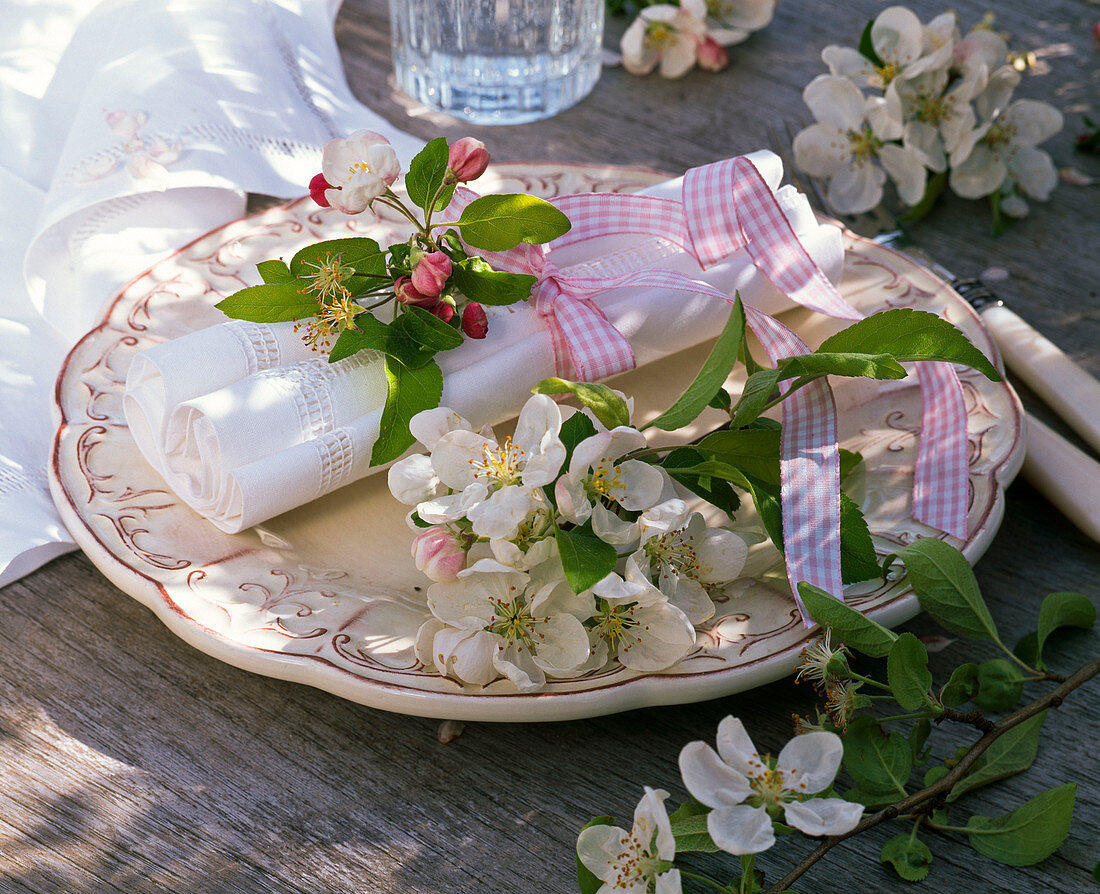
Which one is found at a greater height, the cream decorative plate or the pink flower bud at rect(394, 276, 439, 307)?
the pink flower bud at rect(394, 276, 439, 307)

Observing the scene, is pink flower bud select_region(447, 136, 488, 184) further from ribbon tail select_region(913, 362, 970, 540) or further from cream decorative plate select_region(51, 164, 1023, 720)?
ribbon tail select_region(913, 362, 970, 540)

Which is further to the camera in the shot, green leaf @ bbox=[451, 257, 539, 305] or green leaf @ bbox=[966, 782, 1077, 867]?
green leaf @ bbox=[451, 257, 539, 305]

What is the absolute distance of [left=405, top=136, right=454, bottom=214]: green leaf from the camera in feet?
2.14

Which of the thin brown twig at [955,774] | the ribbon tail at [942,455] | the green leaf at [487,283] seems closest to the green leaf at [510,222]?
the green leaf at [487,283]

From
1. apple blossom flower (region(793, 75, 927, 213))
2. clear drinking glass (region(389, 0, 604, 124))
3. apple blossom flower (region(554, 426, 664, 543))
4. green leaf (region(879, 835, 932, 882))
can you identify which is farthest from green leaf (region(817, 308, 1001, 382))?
clear drinking glass (region(389, 0, 604, 124))

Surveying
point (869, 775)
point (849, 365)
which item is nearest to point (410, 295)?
point (849, 365)

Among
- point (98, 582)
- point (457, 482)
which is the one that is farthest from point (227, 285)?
point (457, 482)

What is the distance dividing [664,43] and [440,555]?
845 millimetres

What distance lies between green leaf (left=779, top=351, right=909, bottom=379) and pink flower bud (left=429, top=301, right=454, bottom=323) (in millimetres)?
218

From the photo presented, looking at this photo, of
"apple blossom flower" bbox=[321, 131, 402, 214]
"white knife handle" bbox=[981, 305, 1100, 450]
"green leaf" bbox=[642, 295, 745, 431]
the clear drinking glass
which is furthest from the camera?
the clear drinking glass

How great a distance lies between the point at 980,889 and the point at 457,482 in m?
0.31

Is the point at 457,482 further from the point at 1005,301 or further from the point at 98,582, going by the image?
the point at 1005,301

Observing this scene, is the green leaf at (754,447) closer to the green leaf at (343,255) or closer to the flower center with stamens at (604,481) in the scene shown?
the flower center with stamens at (604,481)

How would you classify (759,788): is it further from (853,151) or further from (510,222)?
(853,151)
